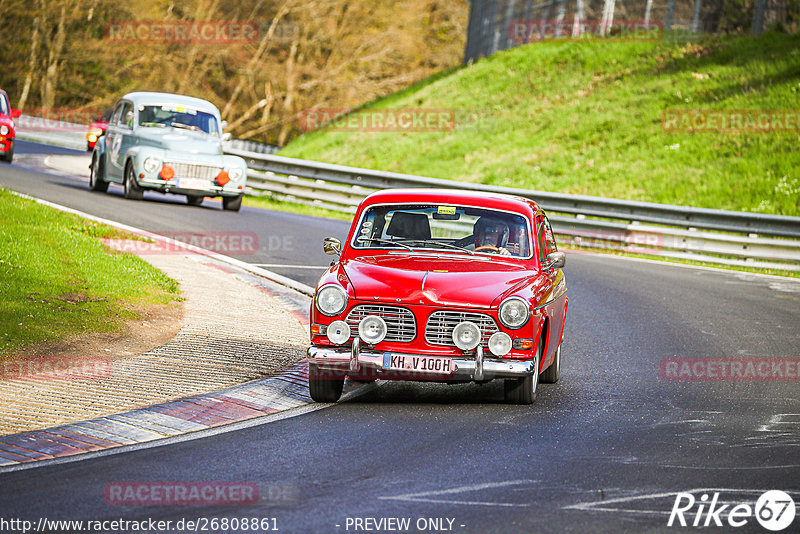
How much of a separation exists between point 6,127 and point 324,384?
21.1 metres

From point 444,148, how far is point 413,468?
27576 millimetres

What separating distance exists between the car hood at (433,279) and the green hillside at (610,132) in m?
16.6

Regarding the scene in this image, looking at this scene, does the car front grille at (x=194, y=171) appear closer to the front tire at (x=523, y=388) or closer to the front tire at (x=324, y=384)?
the front tire at (x=324, y=384)

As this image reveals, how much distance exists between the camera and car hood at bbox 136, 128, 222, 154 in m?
20.7

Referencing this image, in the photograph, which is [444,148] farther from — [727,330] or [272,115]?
[272,115]

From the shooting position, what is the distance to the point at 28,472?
6.03m

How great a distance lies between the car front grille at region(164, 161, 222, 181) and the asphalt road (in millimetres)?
10810

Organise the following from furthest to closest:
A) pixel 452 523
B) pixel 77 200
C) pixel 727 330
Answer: pixel 77 200 < pixel 727 330 < pixel 452 523

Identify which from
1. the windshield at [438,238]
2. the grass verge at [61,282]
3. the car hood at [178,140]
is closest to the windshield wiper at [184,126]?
the car hood at [178,140]

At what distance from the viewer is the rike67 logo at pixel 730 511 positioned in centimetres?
545

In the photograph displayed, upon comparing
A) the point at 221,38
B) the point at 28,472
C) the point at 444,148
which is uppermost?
the point at 221,38

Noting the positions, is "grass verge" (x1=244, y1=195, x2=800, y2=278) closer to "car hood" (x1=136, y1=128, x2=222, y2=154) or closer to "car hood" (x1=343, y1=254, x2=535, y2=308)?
"car hood" (x1=136, y1=128, x2=222, y2=154)

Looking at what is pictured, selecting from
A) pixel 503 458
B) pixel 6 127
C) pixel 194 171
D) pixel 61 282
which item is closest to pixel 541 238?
pixel 503 458

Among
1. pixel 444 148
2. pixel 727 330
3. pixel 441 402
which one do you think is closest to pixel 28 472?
pixel 441 402
